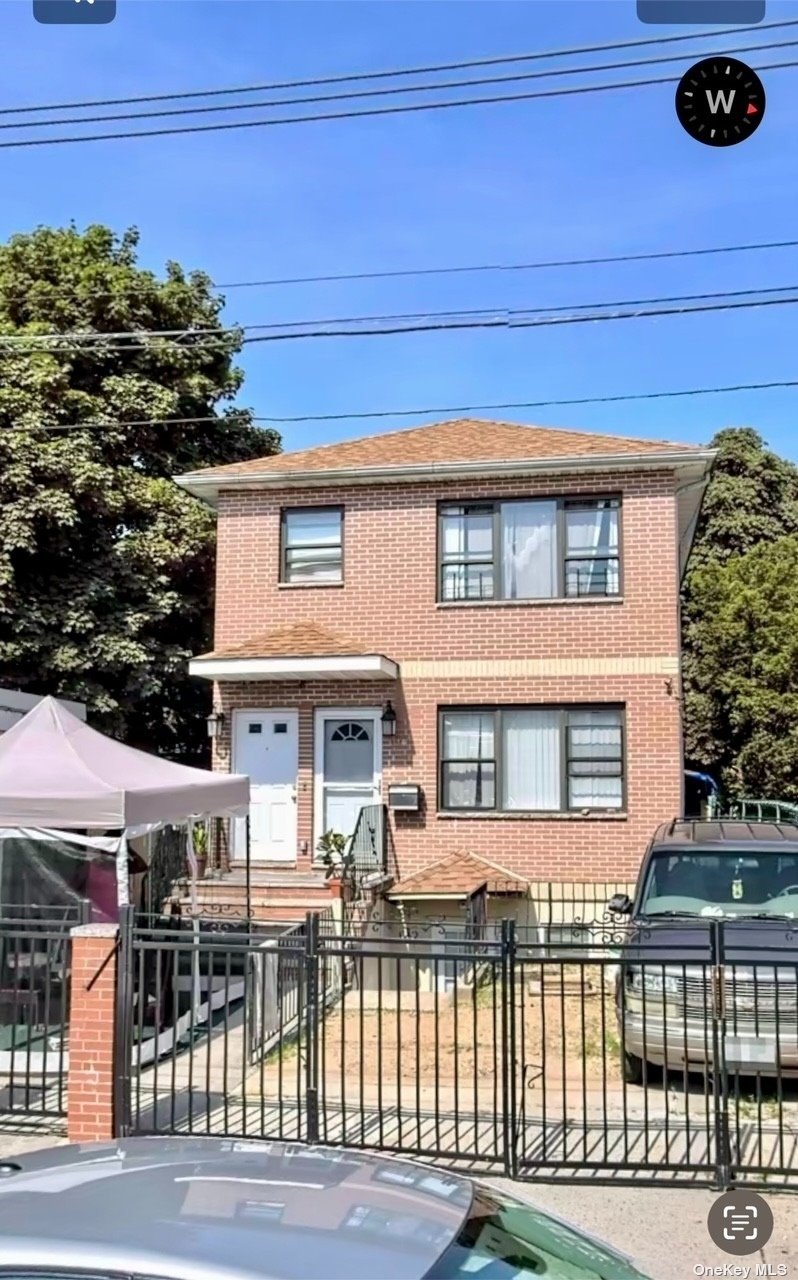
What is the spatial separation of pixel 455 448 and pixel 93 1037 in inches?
473

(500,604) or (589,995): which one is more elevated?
(500,604)

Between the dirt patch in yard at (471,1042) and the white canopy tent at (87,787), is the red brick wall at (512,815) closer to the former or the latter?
the dirt patch in yard at (471,1042)

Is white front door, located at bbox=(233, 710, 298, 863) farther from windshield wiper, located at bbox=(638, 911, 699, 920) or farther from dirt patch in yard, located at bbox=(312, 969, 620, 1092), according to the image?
windshield wiper, located at bbox=(638, 911, 699, 920)

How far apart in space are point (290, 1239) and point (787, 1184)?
470 cm

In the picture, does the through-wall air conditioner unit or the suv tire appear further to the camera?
the through-wall air conditioner unit

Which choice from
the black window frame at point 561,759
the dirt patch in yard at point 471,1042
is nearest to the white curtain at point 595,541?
the black window frame at point 561,759

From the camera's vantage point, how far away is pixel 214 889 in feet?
49.2

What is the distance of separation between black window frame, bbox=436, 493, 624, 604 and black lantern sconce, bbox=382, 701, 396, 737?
5.75 feet

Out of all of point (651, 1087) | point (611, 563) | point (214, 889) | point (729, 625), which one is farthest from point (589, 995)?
point (729, 625)

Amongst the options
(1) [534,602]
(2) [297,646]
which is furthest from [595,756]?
(2) [297,646]

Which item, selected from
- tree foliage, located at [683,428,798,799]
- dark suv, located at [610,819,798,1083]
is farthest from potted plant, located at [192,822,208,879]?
tree foliage, located at [683,428,798,799]

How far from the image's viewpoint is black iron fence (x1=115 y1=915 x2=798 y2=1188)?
6.27 m

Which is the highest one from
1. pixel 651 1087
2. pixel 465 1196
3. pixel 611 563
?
pixel 611 563

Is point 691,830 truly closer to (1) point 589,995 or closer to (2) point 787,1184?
(1) point 589,995
